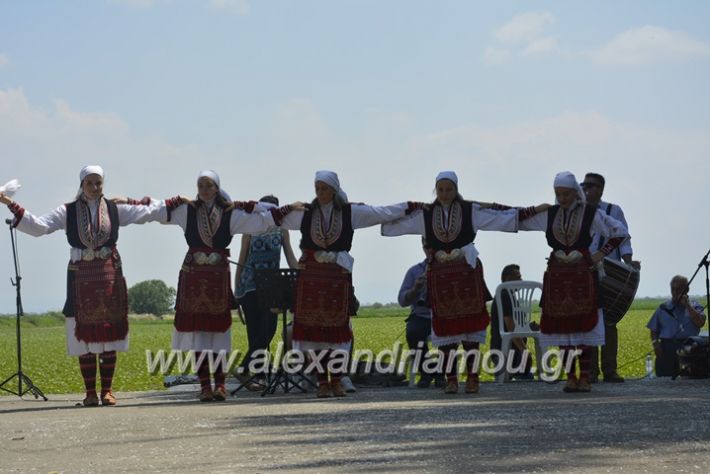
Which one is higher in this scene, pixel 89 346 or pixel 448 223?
pixel 448 223

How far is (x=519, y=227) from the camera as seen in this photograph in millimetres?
12438

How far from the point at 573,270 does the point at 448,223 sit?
1.18 m

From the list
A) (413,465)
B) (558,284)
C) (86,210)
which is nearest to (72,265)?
(86,210)

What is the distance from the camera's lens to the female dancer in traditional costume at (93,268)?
12.2m

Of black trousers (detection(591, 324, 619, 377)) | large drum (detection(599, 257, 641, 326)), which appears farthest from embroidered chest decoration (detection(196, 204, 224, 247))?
black trousers (detection(591, 324, 619, 377))

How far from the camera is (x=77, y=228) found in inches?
482

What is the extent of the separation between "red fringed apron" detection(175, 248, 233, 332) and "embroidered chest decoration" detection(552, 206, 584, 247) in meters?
2.97

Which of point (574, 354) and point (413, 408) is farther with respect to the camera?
point (574, 354)

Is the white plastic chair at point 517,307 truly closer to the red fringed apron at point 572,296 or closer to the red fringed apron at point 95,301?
the red fringed apron at point 572,296

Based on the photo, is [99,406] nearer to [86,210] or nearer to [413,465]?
[86,210]

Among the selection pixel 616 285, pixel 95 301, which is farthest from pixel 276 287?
pixel 616 285

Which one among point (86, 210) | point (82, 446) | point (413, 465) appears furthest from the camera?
point (86, 210)

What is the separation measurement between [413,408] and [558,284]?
2457 mm

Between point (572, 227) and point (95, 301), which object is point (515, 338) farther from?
point (95, 301)
